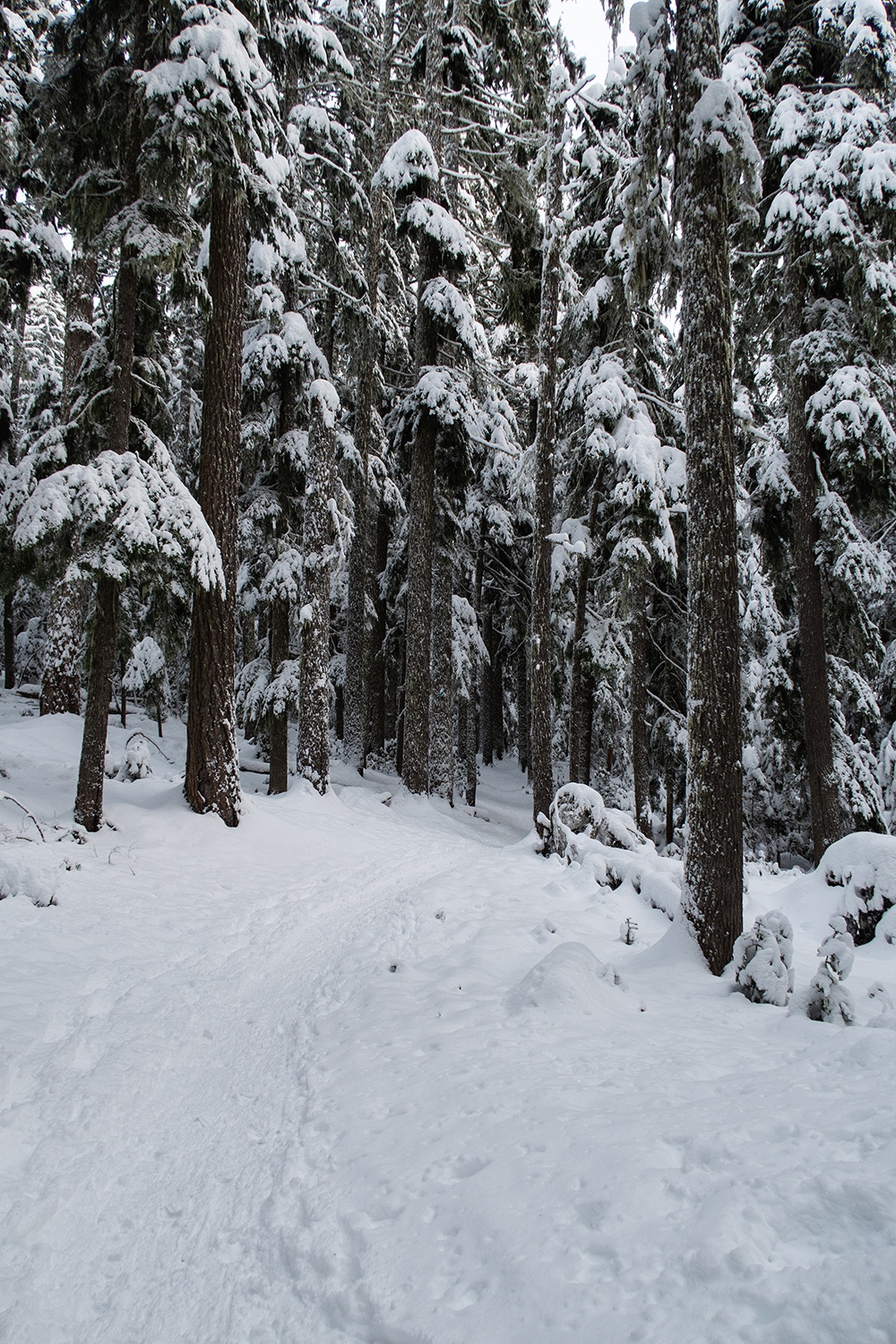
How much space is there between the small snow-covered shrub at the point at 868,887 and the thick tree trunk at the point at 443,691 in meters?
10.2

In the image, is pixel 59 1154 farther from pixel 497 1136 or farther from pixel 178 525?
pixel 178 525

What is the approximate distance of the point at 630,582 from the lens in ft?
43.2

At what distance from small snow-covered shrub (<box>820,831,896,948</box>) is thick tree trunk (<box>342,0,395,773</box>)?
457 inches

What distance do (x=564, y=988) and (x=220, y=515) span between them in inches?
296

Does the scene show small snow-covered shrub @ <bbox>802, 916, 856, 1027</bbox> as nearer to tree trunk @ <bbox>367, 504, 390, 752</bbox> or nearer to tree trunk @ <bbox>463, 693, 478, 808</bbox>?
tree trunk @ <bbox>463, 693, 478, 808</bbox>

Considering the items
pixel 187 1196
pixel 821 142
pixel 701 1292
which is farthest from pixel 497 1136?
pixel 821 142

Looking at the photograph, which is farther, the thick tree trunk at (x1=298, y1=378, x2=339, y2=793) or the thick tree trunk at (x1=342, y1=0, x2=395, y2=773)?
the thick tree trunk at (x1=342, y1=0, x2=395, y2=773)

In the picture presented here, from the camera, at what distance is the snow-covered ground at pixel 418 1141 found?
2.11 meters

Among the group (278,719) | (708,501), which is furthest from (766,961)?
(278,719)

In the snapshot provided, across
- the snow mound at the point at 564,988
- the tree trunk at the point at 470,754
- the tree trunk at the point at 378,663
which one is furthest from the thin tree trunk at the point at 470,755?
the snow mound at the point at 564,988

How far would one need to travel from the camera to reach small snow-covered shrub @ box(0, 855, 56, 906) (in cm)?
575

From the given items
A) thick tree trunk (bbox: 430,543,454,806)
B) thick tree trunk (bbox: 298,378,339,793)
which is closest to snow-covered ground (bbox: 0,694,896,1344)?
thick tree trunk (bbox: 298,378,339,793)

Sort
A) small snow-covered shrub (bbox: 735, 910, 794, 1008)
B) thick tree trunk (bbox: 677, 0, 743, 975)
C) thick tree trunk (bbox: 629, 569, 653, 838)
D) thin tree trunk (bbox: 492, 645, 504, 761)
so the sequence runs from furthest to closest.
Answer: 1. thin tree trunk (bbox: 492, 645, 504, 761)
2. thick tree trunk (bbox: 629, 569, 653, 838)
3. thick tree trunk (bbox: 677, 0, 743, 975)
4. small snow-covered shrub (bbox: 735, 910, 794, 1008)

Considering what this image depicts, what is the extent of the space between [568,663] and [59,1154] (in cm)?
1552
